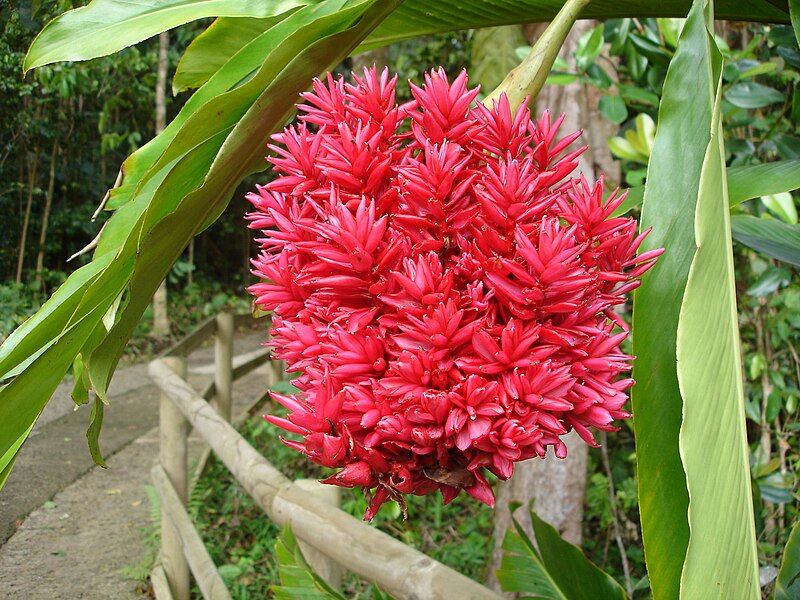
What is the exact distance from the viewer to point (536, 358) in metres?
0.44

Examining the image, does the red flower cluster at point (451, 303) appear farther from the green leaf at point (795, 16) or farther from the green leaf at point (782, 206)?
the green leaf at point (782, 206)

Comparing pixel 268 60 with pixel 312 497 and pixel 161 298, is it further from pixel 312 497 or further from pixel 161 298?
pixel 161 298

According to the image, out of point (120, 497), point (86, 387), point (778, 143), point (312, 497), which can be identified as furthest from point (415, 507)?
point (86, 387)

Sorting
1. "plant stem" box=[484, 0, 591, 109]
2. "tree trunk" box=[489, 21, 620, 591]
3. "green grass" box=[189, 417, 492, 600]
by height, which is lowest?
"green grass" box=[189, 417, 492, 600]

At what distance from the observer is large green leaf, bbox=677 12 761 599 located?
0.41m

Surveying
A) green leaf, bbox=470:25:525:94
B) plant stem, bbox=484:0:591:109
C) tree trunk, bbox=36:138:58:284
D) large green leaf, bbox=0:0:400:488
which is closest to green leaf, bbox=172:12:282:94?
large green leaf, bbox=0:0:400:488

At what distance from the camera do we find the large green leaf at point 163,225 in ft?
1.78

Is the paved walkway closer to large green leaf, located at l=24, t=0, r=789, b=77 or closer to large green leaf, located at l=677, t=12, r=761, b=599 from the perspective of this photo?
large green leaf, located at l=24, t=0, r=789, b=77

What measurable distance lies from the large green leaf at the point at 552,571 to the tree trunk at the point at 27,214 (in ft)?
8.25

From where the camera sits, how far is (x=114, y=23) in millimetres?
733

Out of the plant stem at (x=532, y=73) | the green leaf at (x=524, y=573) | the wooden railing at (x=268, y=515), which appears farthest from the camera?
the green leaf at (x=524, y=573)

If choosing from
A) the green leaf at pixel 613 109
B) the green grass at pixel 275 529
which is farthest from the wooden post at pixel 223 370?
the green leaf at pixel 613 109

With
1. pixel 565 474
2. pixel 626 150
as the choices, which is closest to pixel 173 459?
pixel 565 474

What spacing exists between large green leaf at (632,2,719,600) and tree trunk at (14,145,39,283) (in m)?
3.03
